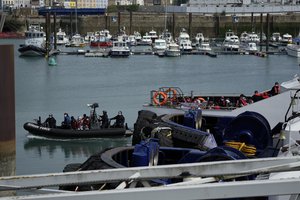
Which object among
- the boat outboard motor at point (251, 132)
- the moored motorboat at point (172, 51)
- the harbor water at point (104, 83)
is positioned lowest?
the harbor water at point (104, 83)

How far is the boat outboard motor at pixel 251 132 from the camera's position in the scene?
1407 cm

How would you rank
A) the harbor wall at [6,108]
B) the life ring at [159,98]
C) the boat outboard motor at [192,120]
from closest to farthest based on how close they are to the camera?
the harbor wall at [6,108], the boat outboard motor at [192,120], the life ring at [159,98]

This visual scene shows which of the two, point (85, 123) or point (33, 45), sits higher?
point (33, 45)

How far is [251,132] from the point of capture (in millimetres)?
14547

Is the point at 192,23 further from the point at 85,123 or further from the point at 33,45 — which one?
the point at 85,123

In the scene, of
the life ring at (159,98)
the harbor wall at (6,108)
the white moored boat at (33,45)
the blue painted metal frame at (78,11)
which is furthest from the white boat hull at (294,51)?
the harbor wall at (6,108)

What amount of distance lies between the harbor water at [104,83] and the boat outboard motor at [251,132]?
7903mm

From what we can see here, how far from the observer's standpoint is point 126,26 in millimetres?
121375

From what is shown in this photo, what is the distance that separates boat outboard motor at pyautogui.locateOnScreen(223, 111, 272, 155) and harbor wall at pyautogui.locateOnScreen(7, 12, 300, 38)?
98.5 metres

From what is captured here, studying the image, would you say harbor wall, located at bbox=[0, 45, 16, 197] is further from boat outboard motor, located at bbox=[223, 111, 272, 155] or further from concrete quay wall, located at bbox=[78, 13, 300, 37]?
concrete quay wall, located at bbox=[78, 13, 300, 37]

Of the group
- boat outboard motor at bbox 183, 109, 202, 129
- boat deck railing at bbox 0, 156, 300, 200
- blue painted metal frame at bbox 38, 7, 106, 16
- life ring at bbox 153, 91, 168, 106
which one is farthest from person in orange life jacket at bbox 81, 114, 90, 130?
blue painted metal frame at bbox 38, 7, 106, 16

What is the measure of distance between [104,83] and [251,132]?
39445 mm

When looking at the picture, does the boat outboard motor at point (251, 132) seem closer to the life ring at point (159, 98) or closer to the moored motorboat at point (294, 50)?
the life ring at point (159, 98)

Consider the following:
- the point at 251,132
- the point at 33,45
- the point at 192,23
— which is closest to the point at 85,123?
the point at 251,132
